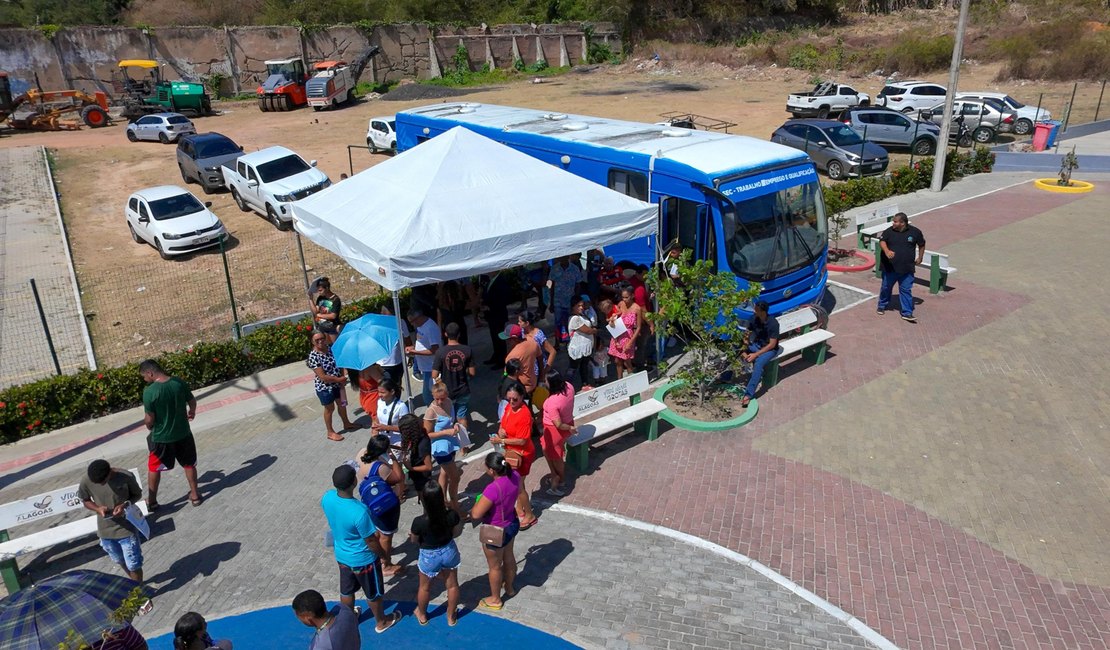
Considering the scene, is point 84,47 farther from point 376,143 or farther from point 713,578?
point 713,578

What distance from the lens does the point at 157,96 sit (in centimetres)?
3812

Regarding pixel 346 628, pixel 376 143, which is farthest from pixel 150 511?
pixel 376 143

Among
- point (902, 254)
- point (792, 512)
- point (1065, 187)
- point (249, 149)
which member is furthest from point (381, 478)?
point (249, 149)

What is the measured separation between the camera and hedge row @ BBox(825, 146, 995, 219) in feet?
62.2

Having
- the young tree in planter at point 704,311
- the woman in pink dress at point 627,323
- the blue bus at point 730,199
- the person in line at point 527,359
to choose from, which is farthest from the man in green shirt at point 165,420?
the blue bus at point 730,199

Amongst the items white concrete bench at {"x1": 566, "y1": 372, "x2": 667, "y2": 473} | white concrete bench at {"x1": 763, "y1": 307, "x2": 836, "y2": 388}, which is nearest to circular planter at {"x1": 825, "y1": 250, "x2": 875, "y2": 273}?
white concrete bench at {"x1": 763, "y1": 307, "x2": 836, "y2": 388}

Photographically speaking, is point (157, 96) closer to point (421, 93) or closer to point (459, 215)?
point (421, 93)

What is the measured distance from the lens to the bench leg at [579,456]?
848cm

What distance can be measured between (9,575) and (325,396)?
11.3 feet

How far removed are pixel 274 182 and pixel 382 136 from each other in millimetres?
8623

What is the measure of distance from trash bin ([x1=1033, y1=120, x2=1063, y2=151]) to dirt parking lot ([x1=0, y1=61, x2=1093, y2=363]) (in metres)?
4.83

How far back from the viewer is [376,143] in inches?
1096

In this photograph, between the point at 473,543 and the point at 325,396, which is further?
the point at 325,396

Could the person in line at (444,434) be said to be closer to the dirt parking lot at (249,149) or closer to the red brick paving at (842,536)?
the red brick paving at (842,536)
